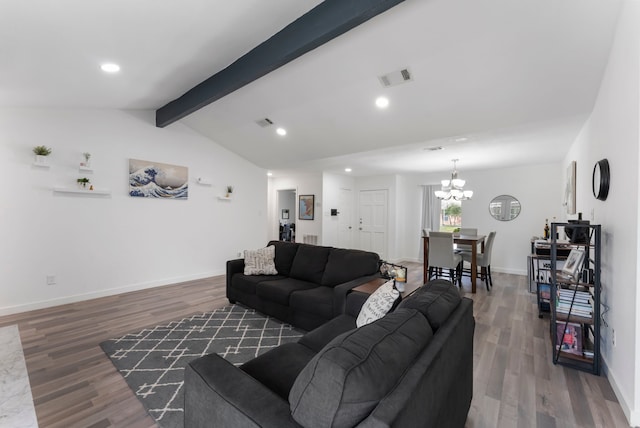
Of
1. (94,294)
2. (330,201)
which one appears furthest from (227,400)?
(330,201)

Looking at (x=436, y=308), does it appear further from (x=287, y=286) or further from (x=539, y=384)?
(x=287, y=286)

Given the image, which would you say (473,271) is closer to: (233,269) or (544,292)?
(544,292)

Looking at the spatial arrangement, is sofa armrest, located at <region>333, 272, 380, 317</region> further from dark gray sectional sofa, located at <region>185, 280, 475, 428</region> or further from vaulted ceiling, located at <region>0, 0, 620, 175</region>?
vaulted ceiling, located at <region>0, 0, 620, 175</region>

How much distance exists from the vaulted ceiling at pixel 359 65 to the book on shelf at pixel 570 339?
2.18 m

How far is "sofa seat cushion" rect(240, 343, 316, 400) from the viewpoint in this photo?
142 cm

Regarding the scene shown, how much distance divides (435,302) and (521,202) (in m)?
5.75

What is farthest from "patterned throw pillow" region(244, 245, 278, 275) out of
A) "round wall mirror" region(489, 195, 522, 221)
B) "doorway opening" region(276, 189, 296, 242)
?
"round wall mirror" region(489, 195, 522, 221)

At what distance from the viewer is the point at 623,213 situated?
1.98 meters

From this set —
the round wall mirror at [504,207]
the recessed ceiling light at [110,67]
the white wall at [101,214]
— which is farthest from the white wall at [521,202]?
the recessed ceiling light at [110,67]

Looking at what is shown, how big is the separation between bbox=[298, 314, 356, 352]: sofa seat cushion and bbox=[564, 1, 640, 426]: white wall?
175 cm

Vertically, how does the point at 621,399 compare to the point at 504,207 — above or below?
below

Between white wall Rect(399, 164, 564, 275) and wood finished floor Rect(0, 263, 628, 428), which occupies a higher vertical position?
white wall Rect(399, 164, 564, 275)

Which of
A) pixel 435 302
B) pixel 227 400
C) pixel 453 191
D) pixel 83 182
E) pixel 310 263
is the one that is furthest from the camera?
pixel 453 191

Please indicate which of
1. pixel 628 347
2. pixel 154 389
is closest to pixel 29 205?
pixel 154 389
